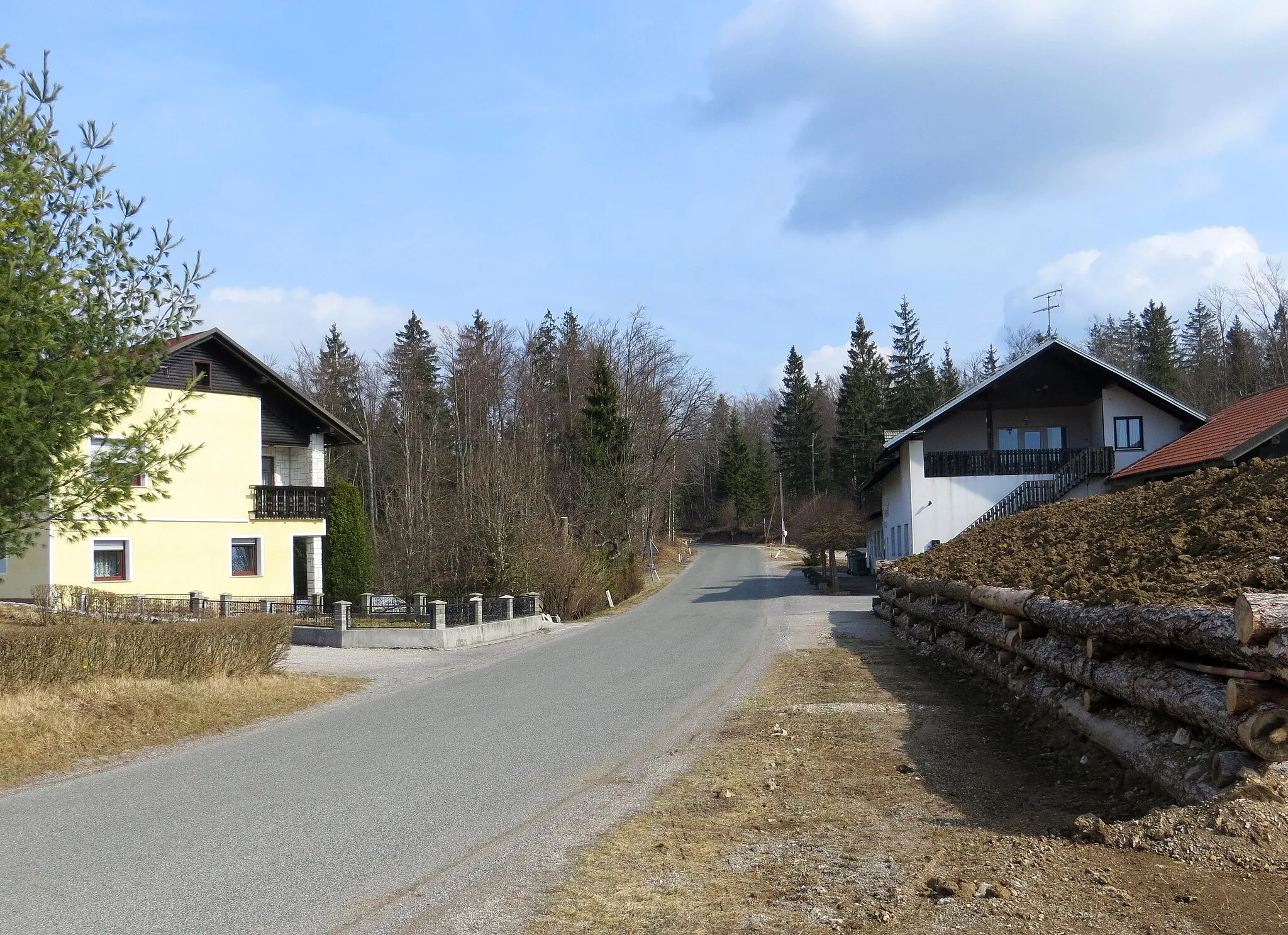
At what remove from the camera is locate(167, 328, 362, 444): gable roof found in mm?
33344

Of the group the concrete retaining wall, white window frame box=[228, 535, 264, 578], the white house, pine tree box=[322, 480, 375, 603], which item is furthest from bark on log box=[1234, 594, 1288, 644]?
pine tree box=[322, 480, 375, 603]

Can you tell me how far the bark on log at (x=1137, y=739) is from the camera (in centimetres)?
615

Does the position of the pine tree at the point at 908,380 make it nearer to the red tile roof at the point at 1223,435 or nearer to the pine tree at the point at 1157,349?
the pine tree at the point at 1157,349

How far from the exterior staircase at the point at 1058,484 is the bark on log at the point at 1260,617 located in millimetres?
31006

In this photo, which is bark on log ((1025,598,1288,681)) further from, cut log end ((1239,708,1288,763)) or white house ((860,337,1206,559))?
white house ((860,337,1206,559))

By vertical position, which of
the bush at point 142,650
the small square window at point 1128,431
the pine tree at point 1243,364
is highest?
the pine tree at point 1243,364

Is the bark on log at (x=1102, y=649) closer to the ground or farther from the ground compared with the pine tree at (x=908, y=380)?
closer to the ground

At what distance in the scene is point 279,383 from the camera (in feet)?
117

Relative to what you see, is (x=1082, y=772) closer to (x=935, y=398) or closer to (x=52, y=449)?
(x=52, y=449)

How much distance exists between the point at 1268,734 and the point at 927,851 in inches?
75.0

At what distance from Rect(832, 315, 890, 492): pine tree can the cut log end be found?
270ft

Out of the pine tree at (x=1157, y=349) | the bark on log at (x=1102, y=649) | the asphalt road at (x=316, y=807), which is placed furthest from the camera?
the pine tree at (x=1157, y=349)

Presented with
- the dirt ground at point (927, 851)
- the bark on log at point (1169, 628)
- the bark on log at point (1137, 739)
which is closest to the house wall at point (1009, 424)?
the bark on log at point (1137, 739)

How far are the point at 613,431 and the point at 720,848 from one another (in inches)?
1790
